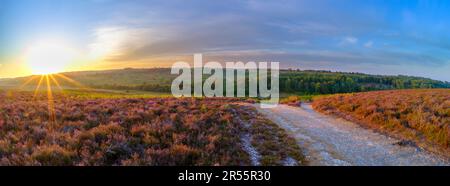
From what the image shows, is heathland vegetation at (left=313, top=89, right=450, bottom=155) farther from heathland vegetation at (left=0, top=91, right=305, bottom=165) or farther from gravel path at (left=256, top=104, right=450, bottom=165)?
heathland vegetation at (left=0, top=91, right=305, bottom=165)

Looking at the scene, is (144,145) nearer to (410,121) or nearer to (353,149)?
(353,149)

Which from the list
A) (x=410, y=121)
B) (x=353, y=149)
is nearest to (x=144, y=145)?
(x=353, y=149)

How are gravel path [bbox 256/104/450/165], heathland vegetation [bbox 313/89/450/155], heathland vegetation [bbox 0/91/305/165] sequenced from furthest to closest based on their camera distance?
heathland vegetation [bbox 313/89/450/155] < gravel path [bbox 256/104/450/165] < heathland vegetation [bbox 0/91/305/165]

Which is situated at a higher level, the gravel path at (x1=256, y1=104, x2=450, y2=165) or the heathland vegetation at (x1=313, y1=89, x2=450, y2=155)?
the heathland vegetation at (x1=313, y1=89, x2=450, y2=155)

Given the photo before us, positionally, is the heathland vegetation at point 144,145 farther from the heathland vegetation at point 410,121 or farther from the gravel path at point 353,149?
the heathland vegetation at point 410,121

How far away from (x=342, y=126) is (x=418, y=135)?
11.0ft

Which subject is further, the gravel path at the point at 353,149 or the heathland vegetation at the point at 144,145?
the gravel path at the point at 353,149

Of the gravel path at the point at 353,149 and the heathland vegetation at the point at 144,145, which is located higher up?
the heathland vegetation at the point at 144,145

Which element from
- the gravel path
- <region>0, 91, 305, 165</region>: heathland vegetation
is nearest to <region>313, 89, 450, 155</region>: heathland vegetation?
the gravel path

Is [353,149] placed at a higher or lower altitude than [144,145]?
lower

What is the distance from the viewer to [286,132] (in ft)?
38.8

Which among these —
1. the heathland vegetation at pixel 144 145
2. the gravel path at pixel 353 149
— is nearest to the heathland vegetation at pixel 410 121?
the gravel path at pixel 353 149
